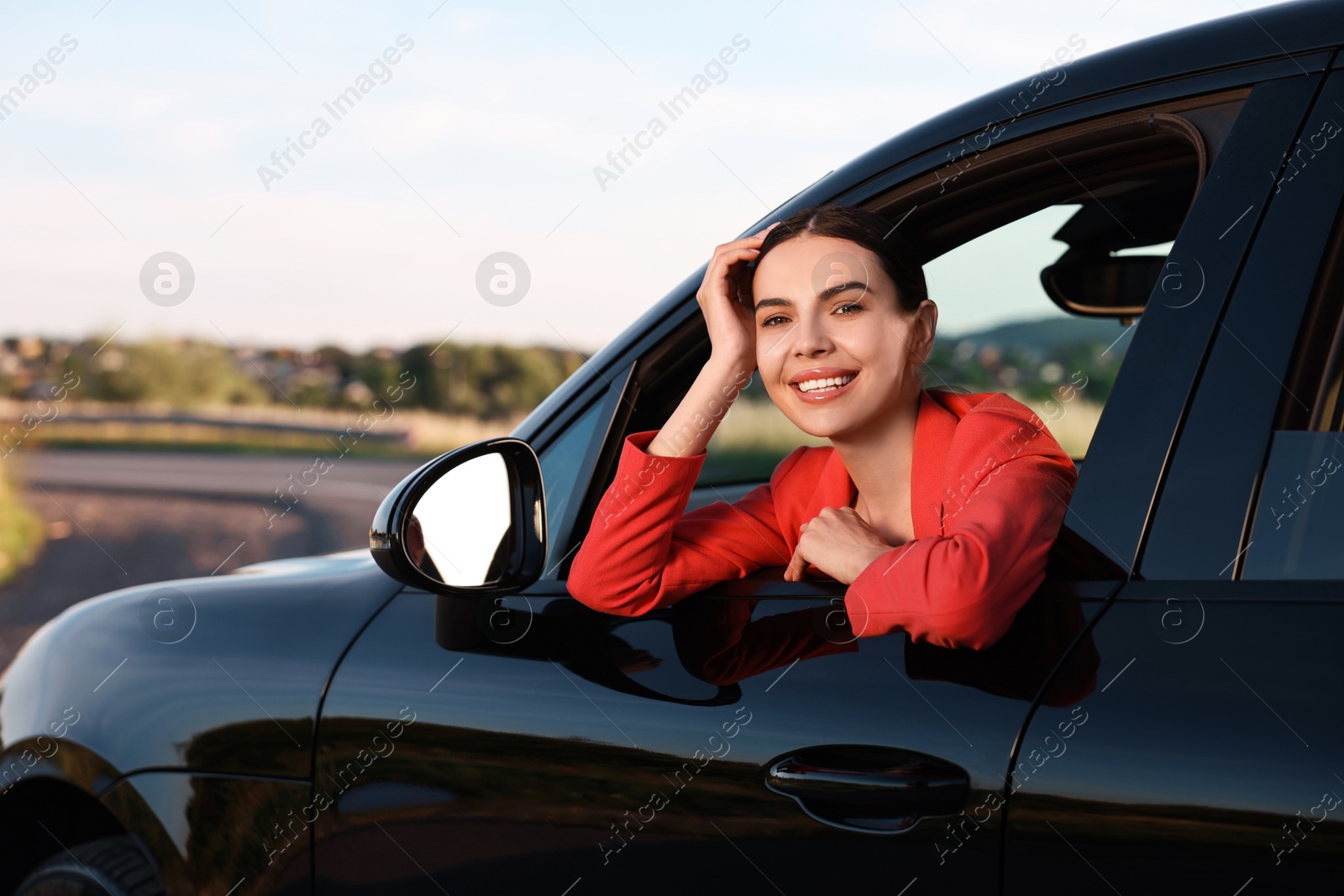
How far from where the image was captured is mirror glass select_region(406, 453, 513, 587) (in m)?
1.71

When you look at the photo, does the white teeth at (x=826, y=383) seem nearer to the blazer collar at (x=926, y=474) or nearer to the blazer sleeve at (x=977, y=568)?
the blazer collar at (x=926, y=474)

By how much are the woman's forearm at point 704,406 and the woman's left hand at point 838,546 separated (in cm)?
23

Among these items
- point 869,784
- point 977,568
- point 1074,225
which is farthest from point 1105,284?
point 869,784

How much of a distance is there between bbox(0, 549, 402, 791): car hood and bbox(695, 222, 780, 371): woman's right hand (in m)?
0.67

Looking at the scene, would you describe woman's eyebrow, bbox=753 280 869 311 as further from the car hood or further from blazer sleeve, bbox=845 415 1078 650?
the car hood

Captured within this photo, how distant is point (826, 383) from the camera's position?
172 centimetres

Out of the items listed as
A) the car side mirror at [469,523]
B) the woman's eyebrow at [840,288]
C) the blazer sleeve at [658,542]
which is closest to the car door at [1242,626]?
the woman's eyebrow at [840,288]

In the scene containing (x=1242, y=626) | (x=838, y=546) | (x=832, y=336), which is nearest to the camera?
(x=1242, y=626)

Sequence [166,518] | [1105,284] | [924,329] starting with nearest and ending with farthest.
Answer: [924,329] < [1105,284] < [166,518]

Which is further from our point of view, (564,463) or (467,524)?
(564,463)

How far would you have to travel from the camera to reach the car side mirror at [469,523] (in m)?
1.68

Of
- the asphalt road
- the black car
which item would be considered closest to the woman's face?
the black car

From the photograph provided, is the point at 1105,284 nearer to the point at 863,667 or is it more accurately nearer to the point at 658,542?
the point at 658,542

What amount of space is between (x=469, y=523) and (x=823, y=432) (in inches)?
21.7
